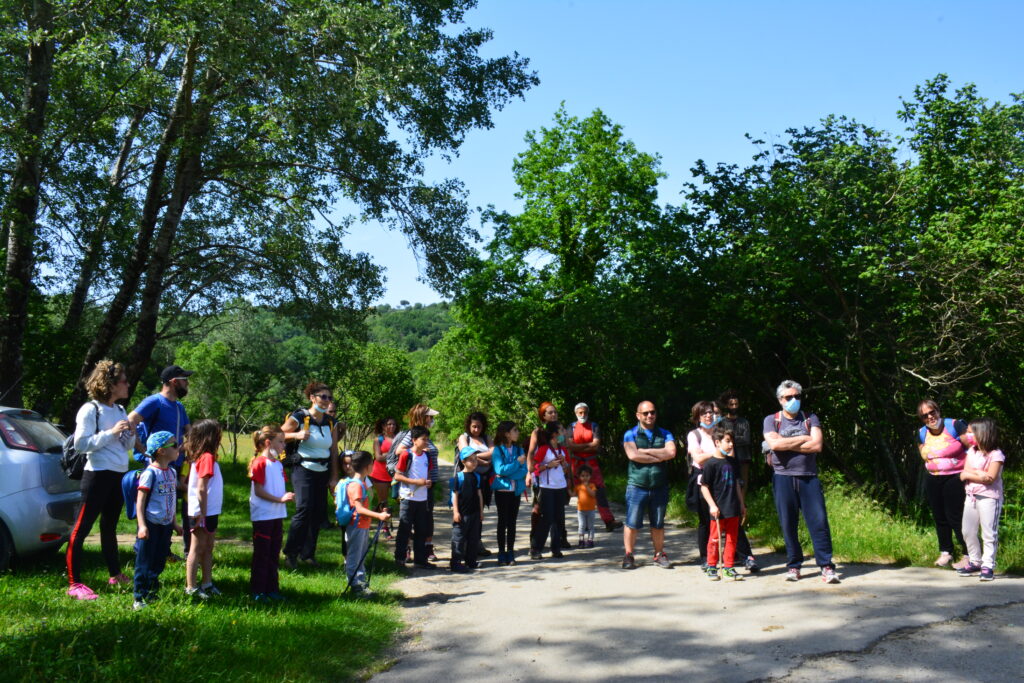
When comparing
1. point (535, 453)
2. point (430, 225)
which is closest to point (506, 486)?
point (535, 453)

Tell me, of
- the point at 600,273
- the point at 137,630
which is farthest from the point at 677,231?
the point at 600,273

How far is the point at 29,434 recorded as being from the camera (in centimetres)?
701

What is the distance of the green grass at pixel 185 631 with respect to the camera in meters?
4.36

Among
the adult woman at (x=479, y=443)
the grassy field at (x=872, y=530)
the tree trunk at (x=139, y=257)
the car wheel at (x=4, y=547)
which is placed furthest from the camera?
the tree trunk at (x=139, y=257)

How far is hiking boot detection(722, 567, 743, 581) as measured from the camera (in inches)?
305

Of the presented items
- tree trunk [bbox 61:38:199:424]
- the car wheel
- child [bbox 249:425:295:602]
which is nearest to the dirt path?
child [bbox 249:425:295:602]

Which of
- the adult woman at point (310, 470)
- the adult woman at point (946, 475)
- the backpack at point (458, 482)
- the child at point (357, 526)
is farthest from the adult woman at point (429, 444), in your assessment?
the adult woman at point (946, 475)

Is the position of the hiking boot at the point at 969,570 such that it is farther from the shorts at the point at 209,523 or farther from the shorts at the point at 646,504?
the shorts at the point at 209,523

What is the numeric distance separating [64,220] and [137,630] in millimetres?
9885

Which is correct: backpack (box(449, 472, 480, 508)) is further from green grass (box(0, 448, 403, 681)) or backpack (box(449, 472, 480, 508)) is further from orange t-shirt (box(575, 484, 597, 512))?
orange t-shirt (box(575, 484, 597, 512))

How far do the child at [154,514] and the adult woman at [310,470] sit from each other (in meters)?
2.15

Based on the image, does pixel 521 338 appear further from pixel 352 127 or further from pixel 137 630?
pixel 137 630

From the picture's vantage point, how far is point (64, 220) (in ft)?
41.3

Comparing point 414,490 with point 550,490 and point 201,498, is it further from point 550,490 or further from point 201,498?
point 201,498
